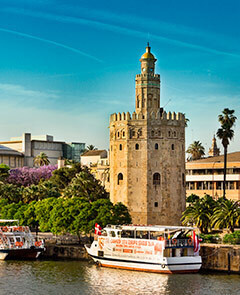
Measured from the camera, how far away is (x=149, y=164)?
→ 74.2 m

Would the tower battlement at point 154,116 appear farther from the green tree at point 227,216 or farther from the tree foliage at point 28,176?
the tree foliage at point 28,176

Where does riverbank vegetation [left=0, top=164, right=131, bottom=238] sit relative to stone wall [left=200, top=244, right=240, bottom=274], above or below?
above

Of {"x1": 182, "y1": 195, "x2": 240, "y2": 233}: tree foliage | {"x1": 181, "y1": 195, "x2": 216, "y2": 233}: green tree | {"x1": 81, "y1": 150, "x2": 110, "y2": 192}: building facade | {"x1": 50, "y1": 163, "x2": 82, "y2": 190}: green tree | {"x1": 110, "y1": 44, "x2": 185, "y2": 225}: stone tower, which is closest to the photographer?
{"x1": 182, "y1": 195, "x2": 240, "y2": 233}: tree foliage

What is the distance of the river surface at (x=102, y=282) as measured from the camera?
45.3 m

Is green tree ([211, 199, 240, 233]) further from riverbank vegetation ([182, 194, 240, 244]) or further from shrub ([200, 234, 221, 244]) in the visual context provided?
shrub ([200, 234, 221, 244])

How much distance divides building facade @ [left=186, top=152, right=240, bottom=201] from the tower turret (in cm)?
3030

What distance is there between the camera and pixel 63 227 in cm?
6406

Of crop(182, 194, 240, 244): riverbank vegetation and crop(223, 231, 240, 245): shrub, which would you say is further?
crop(182, 194, 240, 244): riverbank vegetation

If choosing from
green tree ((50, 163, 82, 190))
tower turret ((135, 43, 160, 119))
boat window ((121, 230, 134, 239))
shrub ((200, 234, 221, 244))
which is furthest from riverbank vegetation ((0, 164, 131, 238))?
green tree ((50, 163, 82, 190))

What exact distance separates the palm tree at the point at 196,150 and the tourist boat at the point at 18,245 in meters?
70.2

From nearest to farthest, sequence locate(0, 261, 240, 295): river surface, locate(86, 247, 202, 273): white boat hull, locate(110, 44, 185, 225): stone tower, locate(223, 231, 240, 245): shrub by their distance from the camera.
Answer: locate(0, 261, 240, 295): river surface, locate(86, 247, 202, 273): white boat hull, locate(223, 231, 240, 245): shrub, locate(110, 44, 185, 225): stone tower

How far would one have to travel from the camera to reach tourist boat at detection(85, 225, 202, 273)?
172ft

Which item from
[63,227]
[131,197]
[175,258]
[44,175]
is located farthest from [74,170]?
[175,258]

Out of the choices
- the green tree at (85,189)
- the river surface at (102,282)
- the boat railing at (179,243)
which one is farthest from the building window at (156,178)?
the boat railing at (179,243)
